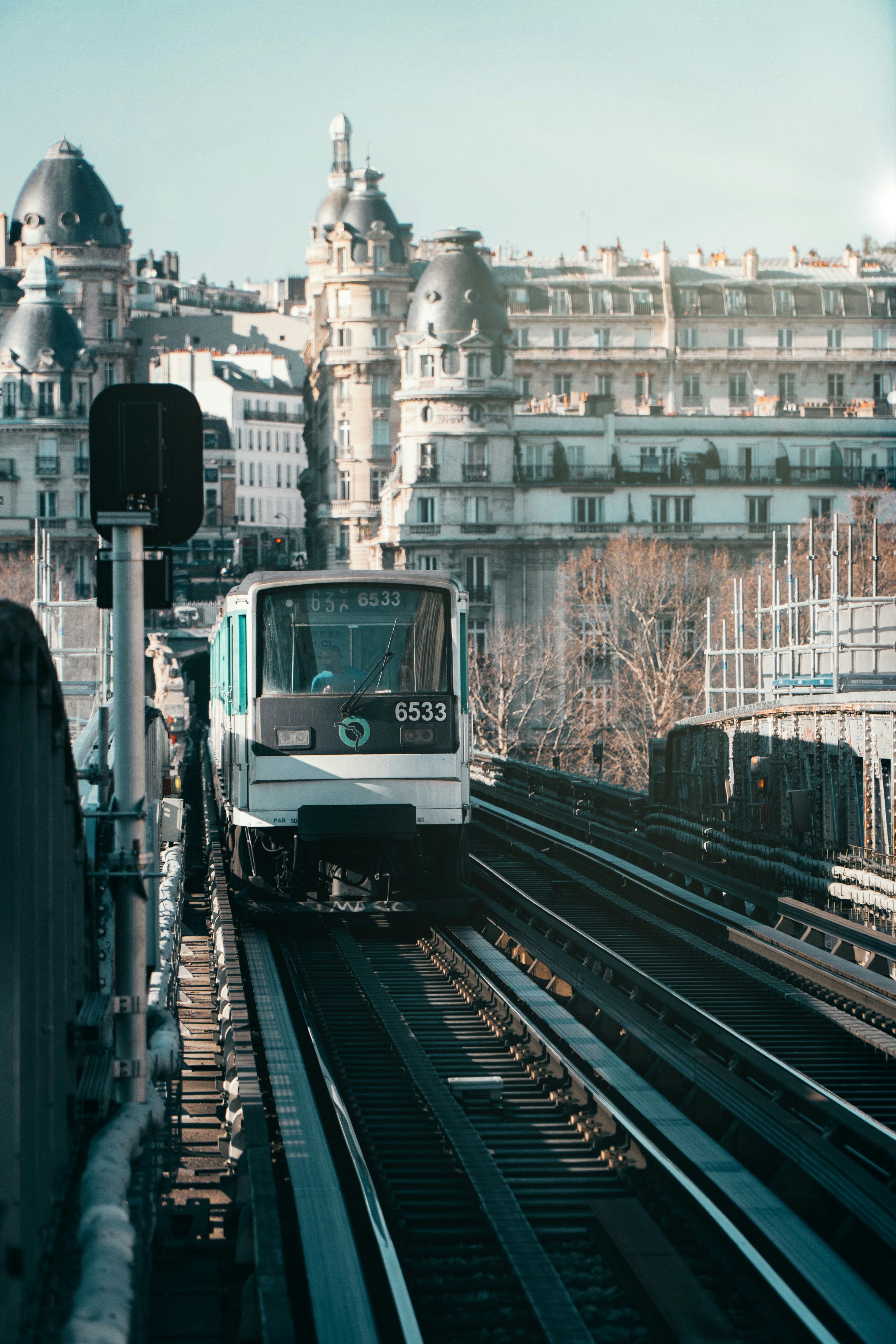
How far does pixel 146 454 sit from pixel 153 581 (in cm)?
70

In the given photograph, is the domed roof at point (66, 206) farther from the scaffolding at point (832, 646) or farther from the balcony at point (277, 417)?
Result: the scaffolding at point (832, 646)

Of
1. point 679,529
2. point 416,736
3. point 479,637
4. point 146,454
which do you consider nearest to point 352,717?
point 416,736

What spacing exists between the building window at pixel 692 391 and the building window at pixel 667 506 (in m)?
22.9

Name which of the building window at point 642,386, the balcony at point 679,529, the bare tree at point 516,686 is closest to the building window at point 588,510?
the balcony at point 679,529

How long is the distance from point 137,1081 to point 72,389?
352 feet

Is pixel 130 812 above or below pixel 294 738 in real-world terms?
below

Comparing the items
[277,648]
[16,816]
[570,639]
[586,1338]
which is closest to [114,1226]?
[16,816]

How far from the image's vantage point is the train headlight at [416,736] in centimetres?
1694

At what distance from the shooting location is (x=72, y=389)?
111875 millimetres

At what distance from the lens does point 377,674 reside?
55.5 ft

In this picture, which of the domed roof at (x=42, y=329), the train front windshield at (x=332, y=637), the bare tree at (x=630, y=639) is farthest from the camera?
the domed roof at (x=42, y=329)

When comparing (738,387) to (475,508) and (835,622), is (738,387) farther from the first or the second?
(835,622)

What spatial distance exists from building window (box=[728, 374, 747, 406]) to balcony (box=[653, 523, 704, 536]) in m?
24.7

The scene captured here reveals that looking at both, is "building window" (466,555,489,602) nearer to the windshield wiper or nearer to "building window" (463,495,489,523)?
"building window" (463,495,489,523)
